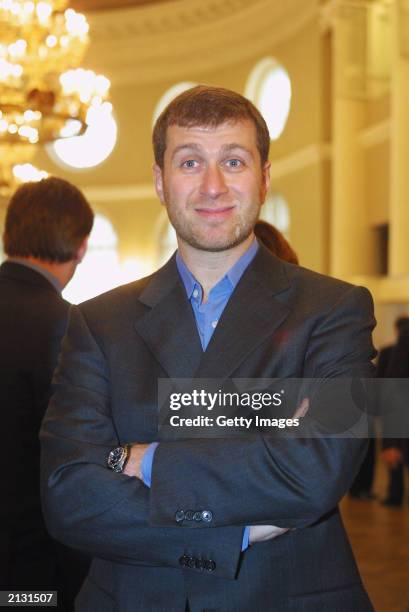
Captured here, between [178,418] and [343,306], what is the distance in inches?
15.8

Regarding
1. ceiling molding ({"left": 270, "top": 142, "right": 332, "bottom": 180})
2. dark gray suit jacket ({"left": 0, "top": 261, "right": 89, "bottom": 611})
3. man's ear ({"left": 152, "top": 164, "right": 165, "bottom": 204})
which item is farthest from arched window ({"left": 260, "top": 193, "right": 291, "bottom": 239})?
man's ear ({"left": 152, "top": 164, "right": 165, "bottom": 204})

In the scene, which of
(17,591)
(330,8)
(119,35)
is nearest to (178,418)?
(17,591)

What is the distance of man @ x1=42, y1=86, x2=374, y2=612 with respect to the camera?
1.81m

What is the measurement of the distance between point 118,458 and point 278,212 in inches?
693

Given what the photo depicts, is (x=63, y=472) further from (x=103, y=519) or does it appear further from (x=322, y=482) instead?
(x=322, y=482)

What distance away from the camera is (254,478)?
5.90 ft

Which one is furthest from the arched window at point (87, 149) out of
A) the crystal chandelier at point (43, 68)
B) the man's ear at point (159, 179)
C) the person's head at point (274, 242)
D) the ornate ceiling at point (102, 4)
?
the man's ear at point (159, 179)

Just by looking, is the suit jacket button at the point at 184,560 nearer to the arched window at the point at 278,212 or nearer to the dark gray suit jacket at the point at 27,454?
the dark gray suit jacket at the point at 27,454

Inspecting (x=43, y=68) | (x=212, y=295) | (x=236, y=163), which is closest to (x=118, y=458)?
(x=212, y=295)

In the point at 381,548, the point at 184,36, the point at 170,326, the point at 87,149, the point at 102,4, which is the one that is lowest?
the point at 381,548

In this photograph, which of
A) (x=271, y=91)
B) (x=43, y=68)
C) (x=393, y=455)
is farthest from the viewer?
(x=271, y=91)

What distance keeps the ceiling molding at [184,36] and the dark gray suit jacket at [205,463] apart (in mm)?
16928

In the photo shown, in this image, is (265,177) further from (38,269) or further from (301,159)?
(301,159)

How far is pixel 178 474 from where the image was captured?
1815 mm
